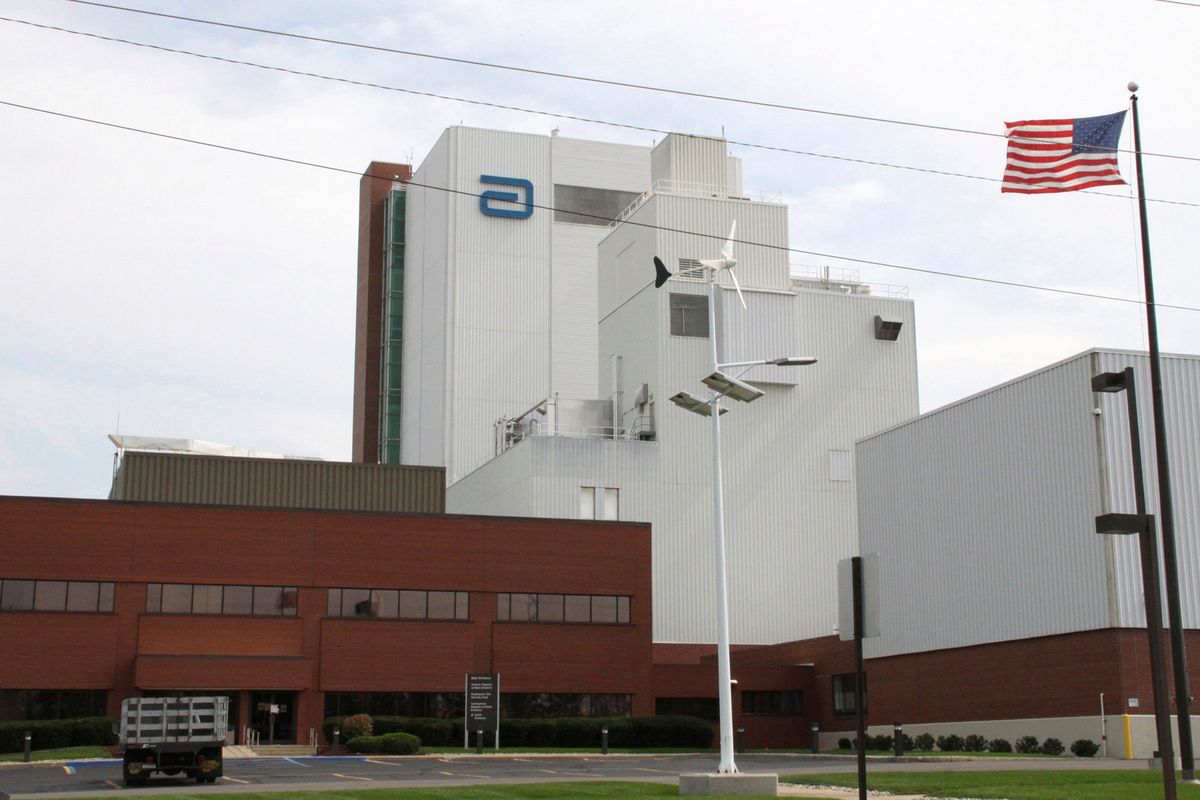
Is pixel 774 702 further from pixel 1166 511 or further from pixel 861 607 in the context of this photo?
pixel 861 607

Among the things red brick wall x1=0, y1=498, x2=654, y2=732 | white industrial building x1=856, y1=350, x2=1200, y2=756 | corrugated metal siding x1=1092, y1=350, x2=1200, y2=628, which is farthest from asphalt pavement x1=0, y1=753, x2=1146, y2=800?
red brick wall x1=0, y1=498, x2=654, y2=732

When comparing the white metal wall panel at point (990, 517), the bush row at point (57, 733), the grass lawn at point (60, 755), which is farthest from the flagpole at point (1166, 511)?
the bush row at point (57, 733)

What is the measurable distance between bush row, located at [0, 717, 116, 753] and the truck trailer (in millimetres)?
18190

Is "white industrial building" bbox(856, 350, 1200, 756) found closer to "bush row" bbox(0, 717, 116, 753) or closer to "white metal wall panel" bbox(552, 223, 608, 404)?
"bush row" bbox(0, 717, 116, 753)

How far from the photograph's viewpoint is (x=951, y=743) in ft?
→ 169

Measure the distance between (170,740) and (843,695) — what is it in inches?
1460

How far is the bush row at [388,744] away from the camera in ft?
158

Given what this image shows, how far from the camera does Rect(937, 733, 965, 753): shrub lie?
5134 cm

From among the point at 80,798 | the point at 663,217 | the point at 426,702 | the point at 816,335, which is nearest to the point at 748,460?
the point at 816,335

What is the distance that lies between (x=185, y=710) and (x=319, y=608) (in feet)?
75.6

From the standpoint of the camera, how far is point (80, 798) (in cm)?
2614

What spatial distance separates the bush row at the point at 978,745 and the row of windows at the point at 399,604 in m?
17.1

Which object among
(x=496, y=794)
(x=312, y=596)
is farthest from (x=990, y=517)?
(x=496, y=794)

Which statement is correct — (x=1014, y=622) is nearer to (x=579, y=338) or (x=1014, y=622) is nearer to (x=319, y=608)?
(x=319, y=608)
